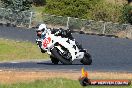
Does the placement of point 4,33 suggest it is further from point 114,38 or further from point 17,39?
point 114,38

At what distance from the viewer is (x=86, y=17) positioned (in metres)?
52.2

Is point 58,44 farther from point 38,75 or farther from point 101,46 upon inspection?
point 101,46

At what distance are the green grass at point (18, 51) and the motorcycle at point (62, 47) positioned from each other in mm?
7140

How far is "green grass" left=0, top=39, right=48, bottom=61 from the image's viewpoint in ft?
105

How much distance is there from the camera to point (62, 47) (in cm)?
2412

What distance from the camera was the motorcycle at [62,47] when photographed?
Result: 77.6 feet

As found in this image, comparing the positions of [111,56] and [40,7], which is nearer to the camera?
[111,56]

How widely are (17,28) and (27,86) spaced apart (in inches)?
1195

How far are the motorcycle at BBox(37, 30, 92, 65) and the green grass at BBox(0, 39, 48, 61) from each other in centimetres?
714

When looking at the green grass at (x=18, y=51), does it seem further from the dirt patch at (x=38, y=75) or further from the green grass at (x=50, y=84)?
the green grass at (x=50, y=84)

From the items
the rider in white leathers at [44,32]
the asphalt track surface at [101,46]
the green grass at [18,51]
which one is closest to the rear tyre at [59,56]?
the asphalt track surface at [101,46]

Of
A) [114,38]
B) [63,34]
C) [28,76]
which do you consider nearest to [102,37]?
[114,38]

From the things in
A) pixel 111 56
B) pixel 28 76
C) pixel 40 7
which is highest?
→ pixel 28 76

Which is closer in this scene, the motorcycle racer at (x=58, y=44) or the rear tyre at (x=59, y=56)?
the motorcycle racer at (x=58, y=44)
